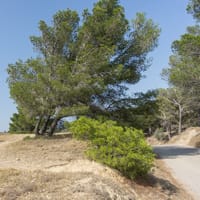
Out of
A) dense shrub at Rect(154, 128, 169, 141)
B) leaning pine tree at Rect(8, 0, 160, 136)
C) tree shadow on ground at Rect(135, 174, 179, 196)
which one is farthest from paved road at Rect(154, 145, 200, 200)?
dense shrub at Rect(154, 128, 169, 141)

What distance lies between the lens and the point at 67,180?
7055mm

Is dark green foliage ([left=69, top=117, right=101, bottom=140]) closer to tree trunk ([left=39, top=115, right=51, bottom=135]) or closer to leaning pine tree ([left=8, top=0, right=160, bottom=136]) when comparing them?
leaning pine tree ([left=8, top=0, right=160, bottom=136])

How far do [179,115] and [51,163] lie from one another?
34.4 meters

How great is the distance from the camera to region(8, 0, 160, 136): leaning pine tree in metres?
14.2

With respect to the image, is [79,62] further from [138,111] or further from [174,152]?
[174,152]

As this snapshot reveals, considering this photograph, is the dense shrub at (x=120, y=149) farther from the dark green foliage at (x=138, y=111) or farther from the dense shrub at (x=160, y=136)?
the dense shrub at (x=160, y=136)

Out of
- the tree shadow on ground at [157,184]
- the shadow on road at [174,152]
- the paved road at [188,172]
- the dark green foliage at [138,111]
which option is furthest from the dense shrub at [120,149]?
the shadow on road at [174,152]

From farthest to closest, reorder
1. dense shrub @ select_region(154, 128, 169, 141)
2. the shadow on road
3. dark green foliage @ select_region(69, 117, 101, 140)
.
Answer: dense shrub @ select_region(154, 128, 169, 141), the shadow on road, dark green foliage @ select_region(69, 117, 101, 140)

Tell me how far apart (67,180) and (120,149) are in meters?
2.20

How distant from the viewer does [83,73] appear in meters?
14.4

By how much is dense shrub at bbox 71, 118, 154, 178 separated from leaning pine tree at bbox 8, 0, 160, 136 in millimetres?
4361

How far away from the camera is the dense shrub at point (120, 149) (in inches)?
342

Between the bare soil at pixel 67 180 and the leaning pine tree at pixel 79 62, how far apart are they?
9.82 ft

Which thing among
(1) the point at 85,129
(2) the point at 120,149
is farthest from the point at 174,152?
(2) the point at 120,149
